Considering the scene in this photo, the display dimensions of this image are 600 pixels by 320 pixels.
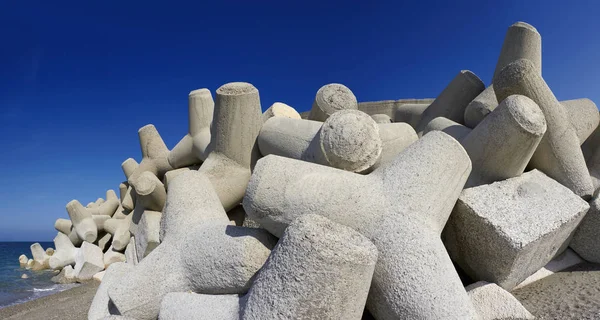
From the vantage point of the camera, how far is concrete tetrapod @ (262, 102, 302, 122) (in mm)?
3358

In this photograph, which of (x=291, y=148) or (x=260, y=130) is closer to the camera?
(x=291, y=148)

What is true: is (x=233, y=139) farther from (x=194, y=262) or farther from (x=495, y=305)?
(x=495, y=305)

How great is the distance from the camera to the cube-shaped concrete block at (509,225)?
1.86 m

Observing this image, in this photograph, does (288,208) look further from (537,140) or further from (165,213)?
(537,140)

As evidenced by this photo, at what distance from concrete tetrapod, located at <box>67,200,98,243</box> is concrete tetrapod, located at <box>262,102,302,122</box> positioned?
202 inches

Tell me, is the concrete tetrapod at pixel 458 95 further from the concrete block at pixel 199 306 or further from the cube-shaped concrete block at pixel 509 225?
the concrete block at pixel 199 306

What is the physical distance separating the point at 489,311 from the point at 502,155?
32.1 inches

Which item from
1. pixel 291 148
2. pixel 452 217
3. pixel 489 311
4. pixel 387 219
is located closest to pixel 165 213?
pixel 291 148

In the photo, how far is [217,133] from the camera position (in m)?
3.08

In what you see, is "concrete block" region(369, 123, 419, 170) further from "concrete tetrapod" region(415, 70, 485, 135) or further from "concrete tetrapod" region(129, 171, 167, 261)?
"concrete tetrapod" region(129, 171, 167, 261)

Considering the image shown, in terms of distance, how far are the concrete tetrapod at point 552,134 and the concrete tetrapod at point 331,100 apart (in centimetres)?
129

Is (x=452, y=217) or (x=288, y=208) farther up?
(x=288, y=208)

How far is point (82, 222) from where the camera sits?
7156mm

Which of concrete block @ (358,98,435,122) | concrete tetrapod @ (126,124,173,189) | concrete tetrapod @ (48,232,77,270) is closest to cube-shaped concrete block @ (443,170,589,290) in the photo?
concrete tetrapod @ (126,124,173,189)
